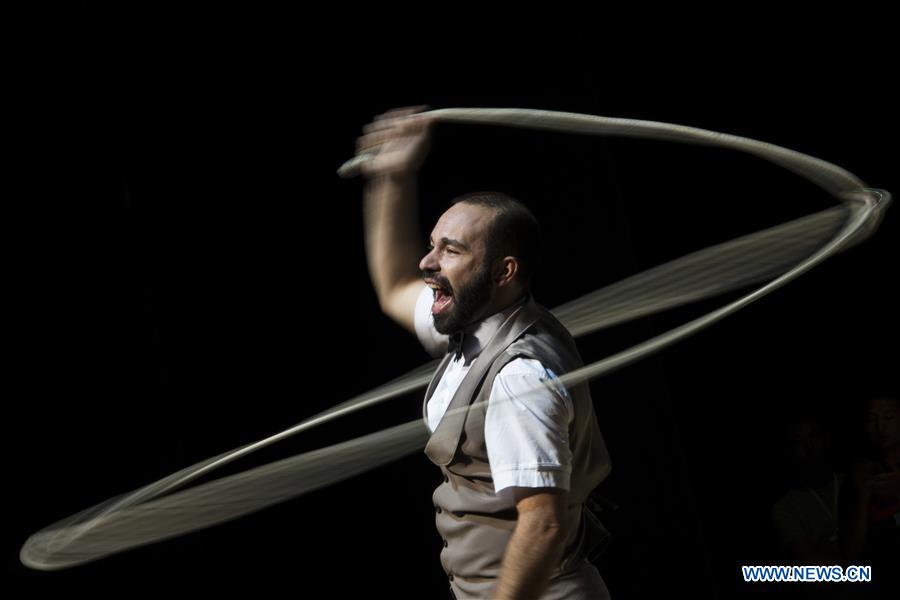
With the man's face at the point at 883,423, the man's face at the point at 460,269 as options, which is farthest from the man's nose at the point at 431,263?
the man's face at the point at 883,423

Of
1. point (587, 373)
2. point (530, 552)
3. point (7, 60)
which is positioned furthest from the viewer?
point (7, 60)

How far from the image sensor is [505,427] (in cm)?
148

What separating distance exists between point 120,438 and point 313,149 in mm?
1043

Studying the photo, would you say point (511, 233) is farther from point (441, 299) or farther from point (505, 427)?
point (505, 427)

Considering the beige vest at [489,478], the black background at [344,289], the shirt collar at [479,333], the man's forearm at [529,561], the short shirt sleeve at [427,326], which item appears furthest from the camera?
the black background at [344,289]

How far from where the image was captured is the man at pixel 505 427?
145cm

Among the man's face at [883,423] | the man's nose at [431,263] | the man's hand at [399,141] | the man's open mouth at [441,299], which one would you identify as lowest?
the man's face at [883,423]

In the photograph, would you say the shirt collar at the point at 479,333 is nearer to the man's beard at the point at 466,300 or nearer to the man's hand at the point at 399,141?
the man's beard at the point at 466,300

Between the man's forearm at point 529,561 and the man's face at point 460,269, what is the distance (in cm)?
45

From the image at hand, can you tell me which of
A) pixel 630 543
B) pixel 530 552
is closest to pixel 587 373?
pixel 530 552

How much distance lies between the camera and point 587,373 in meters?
1.66

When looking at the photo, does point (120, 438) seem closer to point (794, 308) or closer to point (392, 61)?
point (392, 61)

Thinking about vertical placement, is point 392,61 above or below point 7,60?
below

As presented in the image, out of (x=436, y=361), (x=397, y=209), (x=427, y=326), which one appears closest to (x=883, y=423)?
(x=436, y=361)
